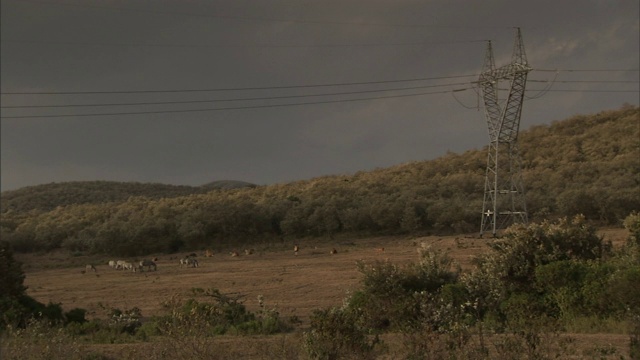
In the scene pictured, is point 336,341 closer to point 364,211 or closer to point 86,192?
point 364,211

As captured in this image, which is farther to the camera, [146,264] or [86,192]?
[86,192]

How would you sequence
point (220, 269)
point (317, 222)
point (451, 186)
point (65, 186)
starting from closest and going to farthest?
1. point (220, 269)
2. point (317, 222)
3. point (451, 186)
4. point (65, 186)

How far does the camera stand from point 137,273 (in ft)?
140

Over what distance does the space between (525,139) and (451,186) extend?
31.9m

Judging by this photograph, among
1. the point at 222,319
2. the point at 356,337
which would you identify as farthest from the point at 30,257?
the point at 356,337

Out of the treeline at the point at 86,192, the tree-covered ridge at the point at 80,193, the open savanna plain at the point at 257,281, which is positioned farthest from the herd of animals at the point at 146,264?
the tree-covered ridge at the point at 80,193

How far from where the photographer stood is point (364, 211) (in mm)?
59000

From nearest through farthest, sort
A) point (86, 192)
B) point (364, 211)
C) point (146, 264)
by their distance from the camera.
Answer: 1. point (146, 264)
2. point (364, 211)
3. point (86, 192)

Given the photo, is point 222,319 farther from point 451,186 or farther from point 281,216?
point 451,186

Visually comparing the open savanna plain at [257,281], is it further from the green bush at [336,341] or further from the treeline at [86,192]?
the treeline at [86,192]

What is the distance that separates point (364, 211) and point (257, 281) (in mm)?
26030

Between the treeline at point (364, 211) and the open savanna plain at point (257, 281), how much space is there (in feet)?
9.74

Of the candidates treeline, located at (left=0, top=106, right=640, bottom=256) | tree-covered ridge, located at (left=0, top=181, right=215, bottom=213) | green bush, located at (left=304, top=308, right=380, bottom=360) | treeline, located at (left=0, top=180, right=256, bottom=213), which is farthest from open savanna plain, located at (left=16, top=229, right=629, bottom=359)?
tree-covered ridge, located at (left=0, top=181, right=215, bottom=213)

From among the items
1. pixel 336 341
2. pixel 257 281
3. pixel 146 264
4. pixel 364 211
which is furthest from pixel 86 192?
pixel 336 341
